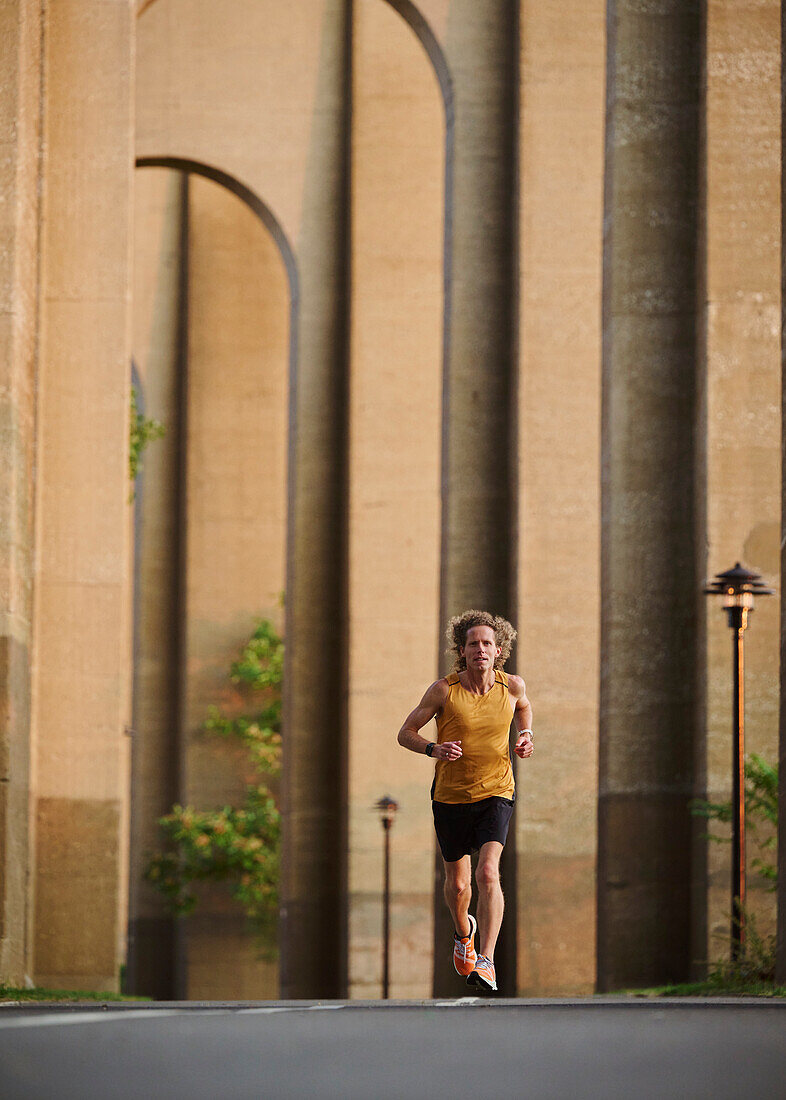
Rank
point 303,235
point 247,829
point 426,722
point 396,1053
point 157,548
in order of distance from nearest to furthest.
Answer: point 396,1053
point 426,722
point 303,235
point 247,829
point 157,548

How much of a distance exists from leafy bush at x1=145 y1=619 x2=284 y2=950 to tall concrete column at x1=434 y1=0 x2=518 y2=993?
953 centimetres

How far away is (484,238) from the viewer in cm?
2375

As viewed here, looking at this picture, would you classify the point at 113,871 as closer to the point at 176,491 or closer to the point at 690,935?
the point at 690,935

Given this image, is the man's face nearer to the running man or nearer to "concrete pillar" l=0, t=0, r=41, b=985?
the running man

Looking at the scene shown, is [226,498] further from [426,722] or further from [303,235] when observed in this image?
[426,722]

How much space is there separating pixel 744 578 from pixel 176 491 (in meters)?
23.6

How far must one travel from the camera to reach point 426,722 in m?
8.57

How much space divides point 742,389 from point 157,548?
22.2 m

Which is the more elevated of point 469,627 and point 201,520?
point 201,520

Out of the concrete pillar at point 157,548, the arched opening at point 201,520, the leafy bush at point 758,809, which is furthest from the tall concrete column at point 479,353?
the concrete pillar at point 157,548

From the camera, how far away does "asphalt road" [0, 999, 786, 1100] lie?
5.01 m

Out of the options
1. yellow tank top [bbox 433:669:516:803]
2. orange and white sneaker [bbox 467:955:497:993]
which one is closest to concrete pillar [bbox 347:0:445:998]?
yellow tank top [bbox 433:669:516:803]

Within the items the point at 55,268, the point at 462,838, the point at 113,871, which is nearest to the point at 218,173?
the point at 55,268

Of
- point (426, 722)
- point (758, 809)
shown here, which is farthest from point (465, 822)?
point (758, 809)
